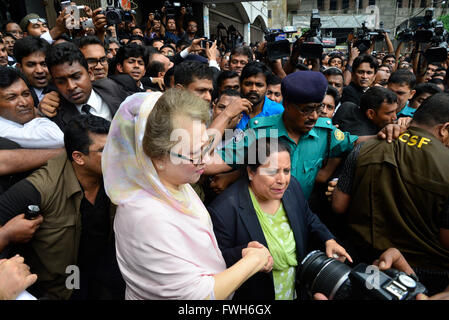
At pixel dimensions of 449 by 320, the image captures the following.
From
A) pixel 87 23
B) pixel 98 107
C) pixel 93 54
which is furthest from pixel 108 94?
pixel 87 23

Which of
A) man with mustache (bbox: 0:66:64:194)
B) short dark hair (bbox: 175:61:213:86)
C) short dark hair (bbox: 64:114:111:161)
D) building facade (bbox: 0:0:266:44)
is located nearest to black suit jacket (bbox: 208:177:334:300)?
short dark hair (bbox: 64:114:111:161)

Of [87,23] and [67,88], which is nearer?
[67,88]

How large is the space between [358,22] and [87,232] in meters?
43.0

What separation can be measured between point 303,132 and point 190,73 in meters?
1.20

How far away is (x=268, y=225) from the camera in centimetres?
161

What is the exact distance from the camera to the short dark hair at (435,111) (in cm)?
168

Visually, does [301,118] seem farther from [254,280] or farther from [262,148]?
[254,280]

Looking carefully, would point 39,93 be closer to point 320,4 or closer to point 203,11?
point 203,11

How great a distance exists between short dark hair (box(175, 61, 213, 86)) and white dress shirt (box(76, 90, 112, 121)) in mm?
685

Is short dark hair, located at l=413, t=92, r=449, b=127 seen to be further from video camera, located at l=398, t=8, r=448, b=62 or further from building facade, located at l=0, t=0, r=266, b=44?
building facade, located at l=0, t=0, r=266, b=44

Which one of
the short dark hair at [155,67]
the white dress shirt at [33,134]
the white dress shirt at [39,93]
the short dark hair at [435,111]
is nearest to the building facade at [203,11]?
the short dark hair at [155,67]

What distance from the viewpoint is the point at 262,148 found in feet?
5.49

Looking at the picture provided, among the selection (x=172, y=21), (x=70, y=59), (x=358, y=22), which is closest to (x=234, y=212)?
(x=70, y=59)

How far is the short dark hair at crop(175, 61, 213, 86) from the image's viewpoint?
102 inches
